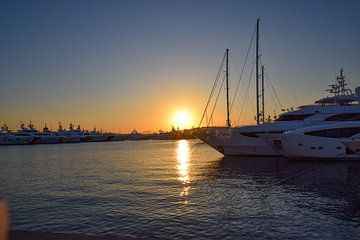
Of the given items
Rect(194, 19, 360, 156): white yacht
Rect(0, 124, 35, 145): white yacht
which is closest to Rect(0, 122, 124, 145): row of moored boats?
Rect(0, 124, 35, 145): white yacht

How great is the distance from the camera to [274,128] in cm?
3941

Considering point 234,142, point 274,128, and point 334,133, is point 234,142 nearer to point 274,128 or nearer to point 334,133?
point 274,128

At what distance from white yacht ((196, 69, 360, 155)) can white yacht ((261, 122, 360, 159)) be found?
8.67 feet

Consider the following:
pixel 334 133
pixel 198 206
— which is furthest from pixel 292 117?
pixel 198 206

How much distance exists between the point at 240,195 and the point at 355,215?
238 inches

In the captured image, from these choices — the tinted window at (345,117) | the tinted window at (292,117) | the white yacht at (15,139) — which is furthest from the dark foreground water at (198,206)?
the white yacht at (15,139)

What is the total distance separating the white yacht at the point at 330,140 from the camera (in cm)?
3444

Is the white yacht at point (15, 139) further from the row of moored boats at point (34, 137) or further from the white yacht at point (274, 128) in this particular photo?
the white yacht at point (274, 128)

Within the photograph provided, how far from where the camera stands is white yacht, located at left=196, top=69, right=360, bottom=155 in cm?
3881

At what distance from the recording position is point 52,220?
1352cm

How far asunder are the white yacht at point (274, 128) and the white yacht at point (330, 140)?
8.67 feet

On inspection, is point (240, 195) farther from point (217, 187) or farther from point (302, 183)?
point (302, 183)

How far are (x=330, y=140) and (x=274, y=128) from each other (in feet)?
20.7

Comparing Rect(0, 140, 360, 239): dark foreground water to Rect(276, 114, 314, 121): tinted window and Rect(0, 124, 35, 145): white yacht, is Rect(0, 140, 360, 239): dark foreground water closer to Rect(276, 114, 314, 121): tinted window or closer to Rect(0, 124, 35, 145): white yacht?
Rect(276, 114, 314, 121): tinted window
